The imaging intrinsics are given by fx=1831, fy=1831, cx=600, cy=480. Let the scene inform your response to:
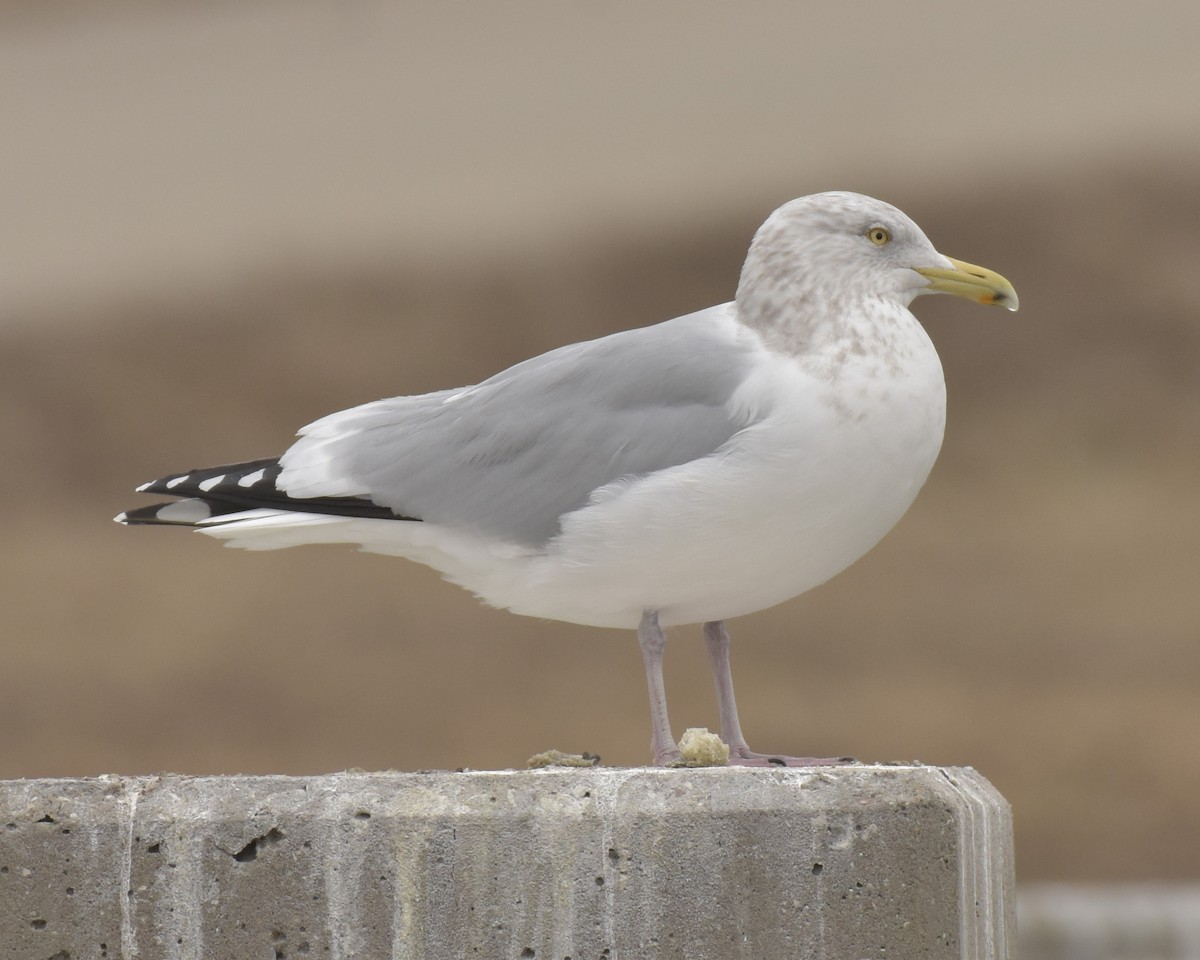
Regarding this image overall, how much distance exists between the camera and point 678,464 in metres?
3.22

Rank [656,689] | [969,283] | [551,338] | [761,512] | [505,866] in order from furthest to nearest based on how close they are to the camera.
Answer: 1. [551,338]
2. [969,283]
3. [656,689]
4. [761,512]
5. [505,866]

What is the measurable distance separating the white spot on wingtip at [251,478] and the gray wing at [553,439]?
48 mm

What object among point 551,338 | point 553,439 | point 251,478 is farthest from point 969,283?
point 551,338

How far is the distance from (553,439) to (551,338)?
34.2 ft

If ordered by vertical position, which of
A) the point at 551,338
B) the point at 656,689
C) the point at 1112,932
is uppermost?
the point at 551,338

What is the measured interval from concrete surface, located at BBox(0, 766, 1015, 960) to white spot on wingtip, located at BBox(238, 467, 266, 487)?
717 millimetres

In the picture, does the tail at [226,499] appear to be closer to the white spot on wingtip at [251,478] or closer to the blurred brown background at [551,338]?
the white spot on wingtip at [251,478]

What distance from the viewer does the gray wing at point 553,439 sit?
3268 millimetres

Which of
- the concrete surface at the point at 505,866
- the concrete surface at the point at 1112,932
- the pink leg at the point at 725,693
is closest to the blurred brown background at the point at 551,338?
the concrete surface at the point at 1112,932

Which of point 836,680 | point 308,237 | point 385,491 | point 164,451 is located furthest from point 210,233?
point 385,491

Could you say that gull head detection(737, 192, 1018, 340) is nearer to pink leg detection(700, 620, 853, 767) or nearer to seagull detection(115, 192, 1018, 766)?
seagull detection(115, 192, 1018, 766)

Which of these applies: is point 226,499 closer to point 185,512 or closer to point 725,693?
point 185,512

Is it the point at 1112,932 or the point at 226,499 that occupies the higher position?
the point at 226,499

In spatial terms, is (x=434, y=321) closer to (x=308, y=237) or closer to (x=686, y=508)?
(x=308, y=237)
